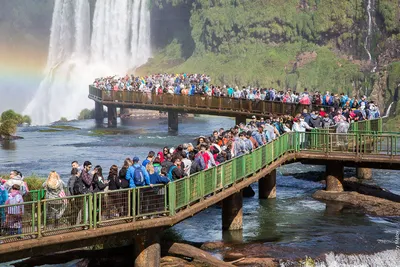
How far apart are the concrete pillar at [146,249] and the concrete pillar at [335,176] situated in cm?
1411

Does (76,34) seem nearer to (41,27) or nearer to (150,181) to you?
(41,27)

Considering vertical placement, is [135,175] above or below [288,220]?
above

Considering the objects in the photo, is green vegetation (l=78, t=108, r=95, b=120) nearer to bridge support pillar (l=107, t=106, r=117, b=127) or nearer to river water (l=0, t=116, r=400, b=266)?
bridge support pillar (l=107, t=106, r=117, b=127)

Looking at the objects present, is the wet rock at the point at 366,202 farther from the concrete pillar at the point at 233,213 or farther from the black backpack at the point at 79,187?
the black backpack at the point at 79,187

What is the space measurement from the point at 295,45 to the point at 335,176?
5973cm

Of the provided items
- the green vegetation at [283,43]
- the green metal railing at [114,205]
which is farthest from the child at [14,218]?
the green vegetation at [283,43]

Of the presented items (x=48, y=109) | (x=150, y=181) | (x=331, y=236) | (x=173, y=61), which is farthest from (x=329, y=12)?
(x=150, y=181)

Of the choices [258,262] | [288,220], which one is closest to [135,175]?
[258,262]

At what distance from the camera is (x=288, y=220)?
2861 cm

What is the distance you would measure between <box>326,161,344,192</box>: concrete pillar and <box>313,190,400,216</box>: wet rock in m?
0.41

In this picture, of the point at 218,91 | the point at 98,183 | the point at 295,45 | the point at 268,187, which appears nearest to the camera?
the point at 98,183

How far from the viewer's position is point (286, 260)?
874 inches

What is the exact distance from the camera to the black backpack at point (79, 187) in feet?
62.9

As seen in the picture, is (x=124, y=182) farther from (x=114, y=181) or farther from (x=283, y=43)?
(x=283, y=43)
